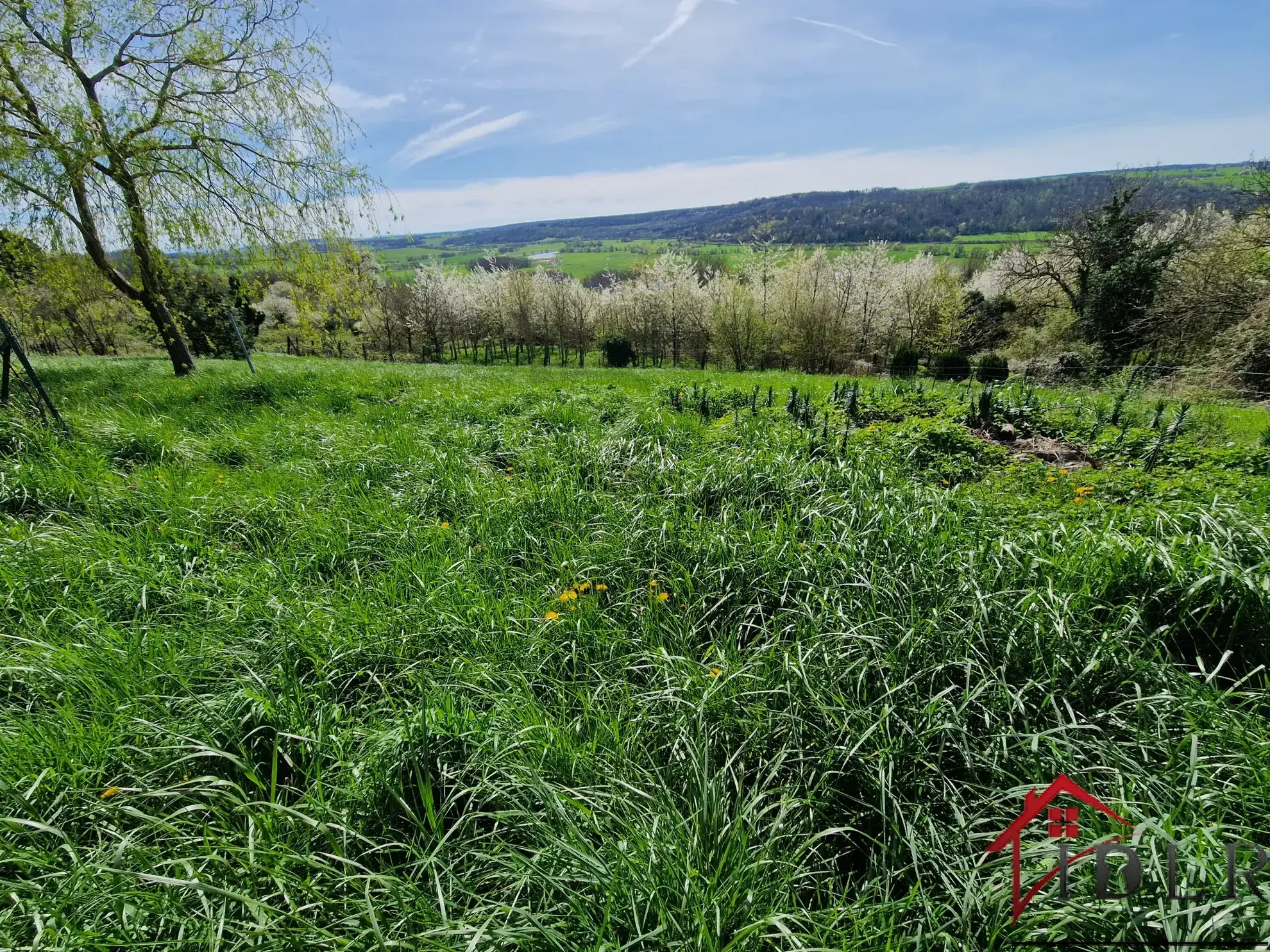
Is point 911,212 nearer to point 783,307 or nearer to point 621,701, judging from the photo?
point 783,307

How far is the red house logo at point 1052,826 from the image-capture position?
1.45 meters

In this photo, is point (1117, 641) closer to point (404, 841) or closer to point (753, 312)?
point (404, 841)

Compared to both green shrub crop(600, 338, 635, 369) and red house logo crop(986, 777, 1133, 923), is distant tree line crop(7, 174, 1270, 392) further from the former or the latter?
red house logo crop(986, 777, 1133, 923)

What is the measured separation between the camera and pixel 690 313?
38656 millimetres

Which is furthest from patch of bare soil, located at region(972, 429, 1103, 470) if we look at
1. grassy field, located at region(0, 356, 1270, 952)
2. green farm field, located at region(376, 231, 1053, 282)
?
green farm field, located at region(376, 231, 1053, 282)

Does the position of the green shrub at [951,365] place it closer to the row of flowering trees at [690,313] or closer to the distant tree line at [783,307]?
the distant tree line at [783,307]

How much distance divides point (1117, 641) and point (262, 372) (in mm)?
13611

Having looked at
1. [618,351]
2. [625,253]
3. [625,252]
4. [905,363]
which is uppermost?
[625,252]

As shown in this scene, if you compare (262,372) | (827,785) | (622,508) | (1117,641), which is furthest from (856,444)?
(262,372)

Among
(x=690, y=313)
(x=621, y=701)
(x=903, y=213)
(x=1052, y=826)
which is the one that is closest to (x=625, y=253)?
(x=903, y=213)

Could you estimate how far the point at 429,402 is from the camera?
8047 millimetres

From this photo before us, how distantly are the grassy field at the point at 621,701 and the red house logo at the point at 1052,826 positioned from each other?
0.06m

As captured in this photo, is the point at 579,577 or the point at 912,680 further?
the point at 579,577

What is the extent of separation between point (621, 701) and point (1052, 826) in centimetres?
161
